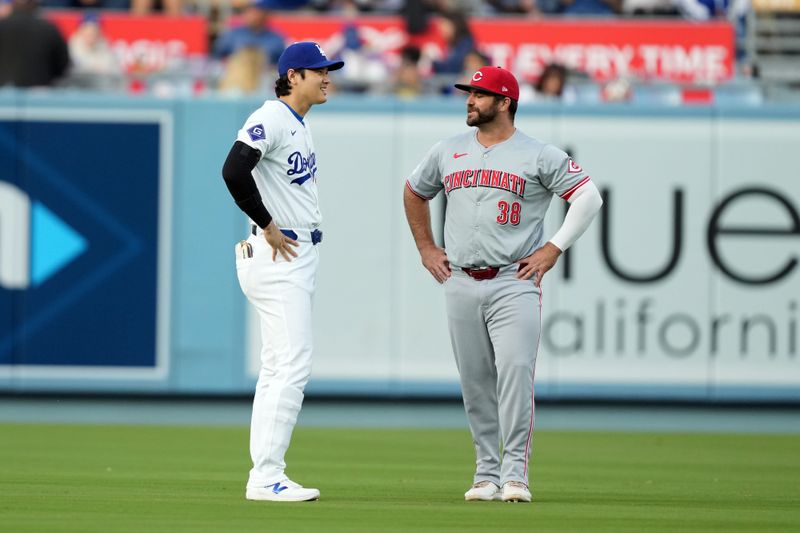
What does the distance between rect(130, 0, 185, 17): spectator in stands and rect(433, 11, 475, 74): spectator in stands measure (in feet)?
10.5

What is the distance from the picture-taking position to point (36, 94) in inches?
498

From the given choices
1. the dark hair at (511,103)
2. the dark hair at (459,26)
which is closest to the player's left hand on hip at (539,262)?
the dark hair at (511,103)

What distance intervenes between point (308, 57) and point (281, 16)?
9.32 meters

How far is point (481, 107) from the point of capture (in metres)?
6.94

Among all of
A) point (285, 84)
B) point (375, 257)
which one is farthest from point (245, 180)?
point (375, 257)

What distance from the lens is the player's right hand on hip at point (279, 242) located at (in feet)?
21.7

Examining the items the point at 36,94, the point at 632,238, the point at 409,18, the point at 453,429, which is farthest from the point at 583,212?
the point at 409,18

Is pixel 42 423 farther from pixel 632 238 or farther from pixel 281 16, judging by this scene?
pixel 281 16

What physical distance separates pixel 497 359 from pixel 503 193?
32.4 inches

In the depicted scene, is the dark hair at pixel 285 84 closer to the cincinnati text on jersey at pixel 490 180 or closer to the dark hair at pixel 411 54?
the cincinnati text on jersey at pixel 490 180

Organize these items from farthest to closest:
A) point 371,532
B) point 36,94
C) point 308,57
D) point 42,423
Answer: point 36,94
point 42,423
point 308,57
point 371,532

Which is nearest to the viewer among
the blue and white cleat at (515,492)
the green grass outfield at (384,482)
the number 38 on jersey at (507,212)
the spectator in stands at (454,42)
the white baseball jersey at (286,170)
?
the green grass outfield at (384,482)

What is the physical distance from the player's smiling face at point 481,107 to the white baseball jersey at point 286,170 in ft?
2.66

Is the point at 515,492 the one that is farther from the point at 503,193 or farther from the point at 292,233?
the point at 292,233
